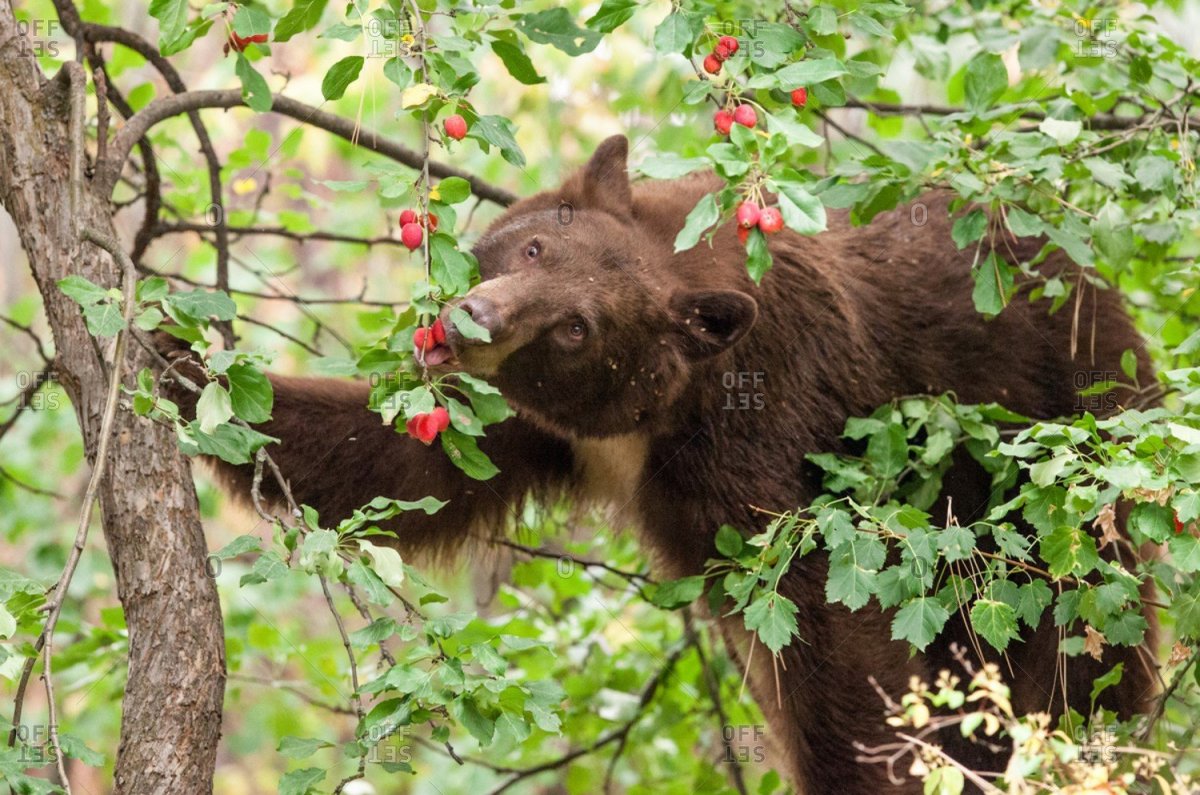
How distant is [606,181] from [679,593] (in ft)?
5.65

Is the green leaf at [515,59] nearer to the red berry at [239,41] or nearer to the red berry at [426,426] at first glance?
the red berry at [239,41]

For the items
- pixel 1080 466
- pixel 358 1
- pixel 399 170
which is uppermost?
pixel 358 1

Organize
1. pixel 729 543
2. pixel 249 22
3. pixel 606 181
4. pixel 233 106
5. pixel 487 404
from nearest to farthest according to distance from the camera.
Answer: pixel 249 22 → pixel 487 404 → pixel 729 543 → pixel 233 106 → pixel 606 181

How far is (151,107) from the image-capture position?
4996 mm

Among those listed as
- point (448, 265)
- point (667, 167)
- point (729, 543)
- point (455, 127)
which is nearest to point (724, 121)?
point (667, 167)

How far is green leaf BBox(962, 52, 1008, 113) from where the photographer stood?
5184mm

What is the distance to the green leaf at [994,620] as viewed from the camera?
13.1 feet

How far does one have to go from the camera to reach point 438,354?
4.19 metres

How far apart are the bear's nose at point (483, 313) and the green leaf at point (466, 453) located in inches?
18.4

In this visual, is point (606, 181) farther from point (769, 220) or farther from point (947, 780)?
point (947, 780)

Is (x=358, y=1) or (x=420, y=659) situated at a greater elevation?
(x=358, y=1)

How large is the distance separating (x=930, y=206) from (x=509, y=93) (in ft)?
23.2

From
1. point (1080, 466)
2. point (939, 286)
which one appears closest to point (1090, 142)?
point (939, 286)

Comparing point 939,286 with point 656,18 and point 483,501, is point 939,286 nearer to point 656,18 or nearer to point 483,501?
point 483,501
